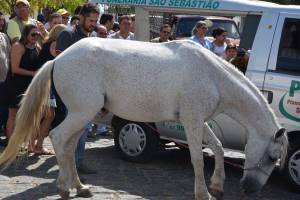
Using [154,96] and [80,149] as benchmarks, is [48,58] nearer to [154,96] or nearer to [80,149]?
[80,149]

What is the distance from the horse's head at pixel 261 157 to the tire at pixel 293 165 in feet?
2.84

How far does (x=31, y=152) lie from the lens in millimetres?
8195

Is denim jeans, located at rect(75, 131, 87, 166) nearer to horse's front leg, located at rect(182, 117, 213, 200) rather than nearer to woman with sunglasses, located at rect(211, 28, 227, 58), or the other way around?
horse's front leg, located at rect(182, 117, 213, 200)

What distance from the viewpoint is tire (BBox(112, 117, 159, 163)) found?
25.3 feet

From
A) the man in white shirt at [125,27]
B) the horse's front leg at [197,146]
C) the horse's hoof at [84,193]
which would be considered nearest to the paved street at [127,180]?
the horse's hoof at [84,193]

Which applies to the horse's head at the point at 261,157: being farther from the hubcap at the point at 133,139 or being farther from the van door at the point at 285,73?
the hubcap at the point at 133,139

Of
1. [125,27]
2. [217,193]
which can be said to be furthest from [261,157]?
[125,27]

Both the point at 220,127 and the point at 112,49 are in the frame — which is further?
the point at 220,127

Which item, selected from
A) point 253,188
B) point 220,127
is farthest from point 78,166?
point 253,188

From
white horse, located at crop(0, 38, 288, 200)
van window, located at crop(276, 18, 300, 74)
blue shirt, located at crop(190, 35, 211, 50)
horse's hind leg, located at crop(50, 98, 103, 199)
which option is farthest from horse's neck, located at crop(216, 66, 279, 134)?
blue shirt, located at crop(190, 35, 211, 50)

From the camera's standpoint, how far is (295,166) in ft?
21.4

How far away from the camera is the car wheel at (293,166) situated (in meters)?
6.53

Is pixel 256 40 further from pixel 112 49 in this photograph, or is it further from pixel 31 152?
pixel 31 152

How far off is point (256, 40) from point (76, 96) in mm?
2253
